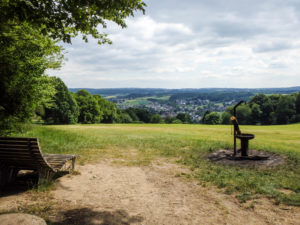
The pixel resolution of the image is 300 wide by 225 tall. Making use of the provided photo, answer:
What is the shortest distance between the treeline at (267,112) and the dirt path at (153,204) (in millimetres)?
82350

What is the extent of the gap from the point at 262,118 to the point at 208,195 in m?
90.4

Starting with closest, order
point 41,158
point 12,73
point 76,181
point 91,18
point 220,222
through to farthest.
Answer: point 220,222, point 41,158, point 76,181, point 91,18, point 12,73

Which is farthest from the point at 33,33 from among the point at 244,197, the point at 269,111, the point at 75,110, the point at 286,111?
the point at 269,111

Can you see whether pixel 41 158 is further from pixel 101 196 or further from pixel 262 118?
pixel 262 118

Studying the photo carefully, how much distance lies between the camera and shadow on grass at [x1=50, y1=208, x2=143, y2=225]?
14.6 feet

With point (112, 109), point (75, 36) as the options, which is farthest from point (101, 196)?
point (112, 109)

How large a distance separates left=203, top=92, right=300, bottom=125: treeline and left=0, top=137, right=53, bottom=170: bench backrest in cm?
8558

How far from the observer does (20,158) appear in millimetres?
5797

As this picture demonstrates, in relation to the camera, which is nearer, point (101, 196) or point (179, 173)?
point (101, 196)

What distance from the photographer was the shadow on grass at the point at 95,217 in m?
4.45

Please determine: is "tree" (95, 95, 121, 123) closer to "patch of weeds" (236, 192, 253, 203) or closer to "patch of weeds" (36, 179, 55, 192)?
"patch of weeds" (36, 179, 55, 192)

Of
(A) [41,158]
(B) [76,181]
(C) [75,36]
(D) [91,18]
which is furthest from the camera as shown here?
(C) [75,36]

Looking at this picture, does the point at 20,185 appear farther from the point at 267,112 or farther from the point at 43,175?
the point at 267,112

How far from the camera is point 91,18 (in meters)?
7.73
